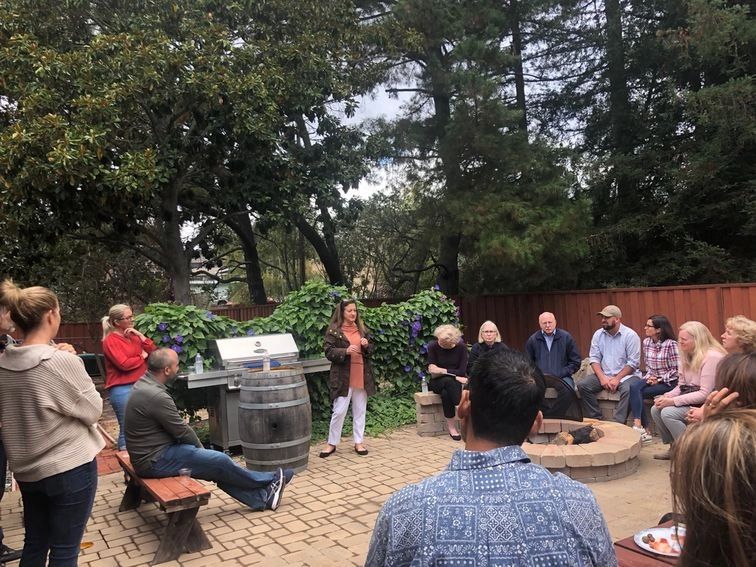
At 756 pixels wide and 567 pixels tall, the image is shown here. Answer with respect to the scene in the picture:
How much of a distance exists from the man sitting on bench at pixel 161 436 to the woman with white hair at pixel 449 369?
9.99ft

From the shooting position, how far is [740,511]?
0.94 metres

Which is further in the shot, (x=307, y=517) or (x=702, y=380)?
(x=702, y=380)

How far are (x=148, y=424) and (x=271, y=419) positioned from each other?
1362 millimetres

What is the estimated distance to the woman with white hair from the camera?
21.8 feet

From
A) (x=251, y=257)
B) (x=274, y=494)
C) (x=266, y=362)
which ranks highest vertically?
(x=251, y=257)

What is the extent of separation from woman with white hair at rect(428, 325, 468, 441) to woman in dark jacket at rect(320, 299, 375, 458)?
88 centimetres

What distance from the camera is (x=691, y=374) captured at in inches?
202

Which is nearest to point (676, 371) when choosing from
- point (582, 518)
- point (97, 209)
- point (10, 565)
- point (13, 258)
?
point (582, 518)

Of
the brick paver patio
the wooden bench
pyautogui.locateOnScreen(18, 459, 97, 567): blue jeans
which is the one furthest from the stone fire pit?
pyautogui.locateOnScreen(18, 459, 97, 567): blue jeans

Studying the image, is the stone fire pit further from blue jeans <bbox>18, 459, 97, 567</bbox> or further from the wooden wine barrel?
blue jeans <bbox>18, 459, 97, 567</bbox>

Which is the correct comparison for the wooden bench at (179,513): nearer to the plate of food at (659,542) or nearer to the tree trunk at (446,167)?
the plate of food at (659,542)

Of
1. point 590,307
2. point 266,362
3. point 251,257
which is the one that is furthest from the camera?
point 251,257

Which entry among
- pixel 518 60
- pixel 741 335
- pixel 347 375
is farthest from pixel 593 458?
pixel 518 60

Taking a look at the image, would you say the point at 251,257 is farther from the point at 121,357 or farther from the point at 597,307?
the point at 121,357
